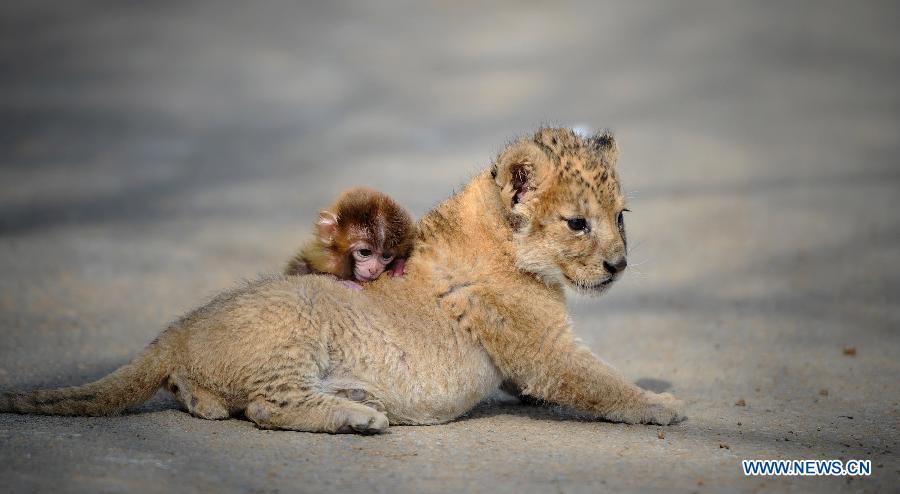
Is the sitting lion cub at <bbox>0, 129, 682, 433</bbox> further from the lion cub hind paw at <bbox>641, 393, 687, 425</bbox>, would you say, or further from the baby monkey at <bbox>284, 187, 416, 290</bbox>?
the baby monkey at <bbox>284, 187, 416, 290</bbox>

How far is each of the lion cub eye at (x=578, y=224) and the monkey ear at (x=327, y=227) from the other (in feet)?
5.65

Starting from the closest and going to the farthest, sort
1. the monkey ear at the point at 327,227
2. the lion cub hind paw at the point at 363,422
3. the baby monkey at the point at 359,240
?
the lion cub hind paw at the point at 363,422
the baby monkey at the point at 359,240
the monkey ear at the point at 327,227

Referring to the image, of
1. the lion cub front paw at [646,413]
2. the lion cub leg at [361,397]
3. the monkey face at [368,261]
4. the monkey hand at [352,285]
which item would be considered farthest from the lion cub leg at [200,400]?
the lion cub front paw at [646,413]

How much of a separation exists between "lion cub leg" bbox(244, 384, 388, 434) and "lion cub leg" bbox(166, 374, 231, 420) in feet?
0.75

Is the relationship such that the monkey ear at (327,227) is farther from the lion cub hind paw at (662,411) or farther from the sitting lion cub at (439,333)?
the lion cub hind paw at (662,411)

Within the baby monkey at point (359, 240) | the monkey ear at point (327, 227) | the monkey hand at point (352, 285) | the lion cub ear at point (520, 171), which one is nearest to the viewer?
the lion cub ear at point (520, 171)

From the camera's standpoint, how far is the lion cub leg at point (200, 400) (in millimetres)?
5840

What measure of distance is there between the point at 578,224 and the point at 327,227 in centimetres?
183

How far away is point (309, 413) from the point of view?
5645mm

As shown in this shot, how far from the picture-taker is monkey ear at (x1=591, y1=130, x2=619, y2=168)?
21.4 feet

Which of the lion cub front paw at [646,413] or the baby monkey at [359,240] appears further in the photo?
the baby monkey at [359,240]

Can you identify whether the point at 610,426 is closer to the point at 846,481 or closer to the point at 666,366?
the point at 846,481

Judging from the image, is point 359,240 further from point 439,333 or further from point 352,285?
point 439,333

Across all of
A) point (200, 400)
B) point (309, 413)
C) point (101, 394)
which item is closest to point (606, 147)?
point (309, 413)
